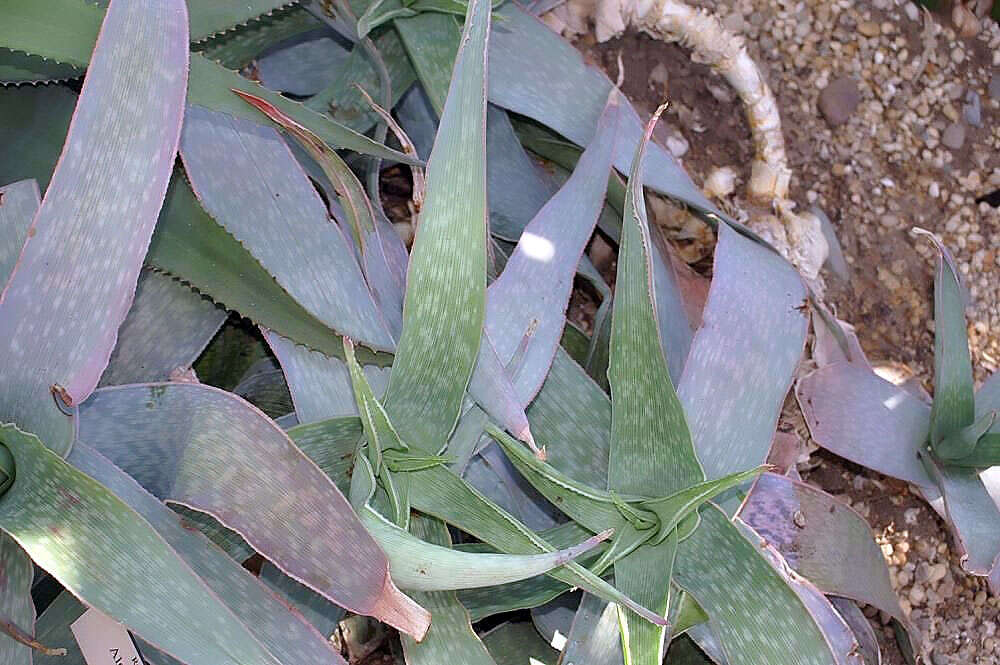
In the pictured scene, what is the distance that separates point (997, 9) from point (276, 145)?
96cm

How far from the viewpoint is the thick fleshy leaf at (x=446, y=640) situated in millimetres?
656

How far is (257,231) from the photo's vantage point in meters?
0.73

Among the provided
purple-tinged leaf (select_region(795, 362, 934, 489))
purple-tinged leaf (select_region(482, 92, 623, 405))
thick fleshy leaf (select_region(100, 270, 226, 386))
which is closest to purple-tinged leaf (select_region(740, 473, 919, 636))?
purple-tinged leaf (select_region(795, 362, 934, 489))

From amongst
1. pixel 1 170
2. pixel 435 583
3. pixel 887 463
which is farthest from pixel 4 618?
pixel 887 463

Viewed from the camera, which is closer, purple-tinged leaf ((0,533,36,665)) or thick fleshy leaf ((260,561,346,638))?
purple-tinged leaf ((0,533,36,665))

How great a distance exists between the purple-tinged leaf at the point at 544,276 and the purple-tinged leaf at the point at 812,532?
22cm

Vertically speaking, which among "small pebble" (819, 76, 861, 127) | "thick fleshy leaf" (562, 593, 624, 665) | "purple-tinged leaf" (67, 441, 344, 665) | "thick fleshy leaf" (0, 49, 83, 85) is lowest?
"thick fleshy leaf" (562, 593, 624, 665)

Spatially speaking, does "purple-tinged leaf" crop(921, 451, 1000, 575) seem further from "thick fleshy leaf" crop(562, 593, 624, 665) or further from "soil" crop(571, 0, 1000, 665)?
"thick fleshy leaf" crop(562, 593, 624, 665)

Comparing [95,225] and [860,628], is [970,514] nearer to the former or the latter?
[860,628]

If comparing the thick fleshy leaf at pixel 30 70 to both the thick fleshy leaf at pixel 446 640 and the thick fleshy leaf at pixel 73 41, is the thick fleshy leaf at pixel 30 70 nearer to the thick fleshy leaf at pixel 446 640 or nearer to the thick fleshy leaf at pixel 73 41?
the thick fleshy leaf at pixel 73 41

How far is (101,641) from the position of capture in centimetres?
65

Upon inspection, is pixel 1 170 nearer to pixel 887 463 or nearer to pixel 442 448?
pixel 442 448

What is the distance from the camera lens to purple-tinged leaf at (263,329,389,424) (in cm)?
73

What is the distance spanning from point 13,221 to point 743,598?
536mm
